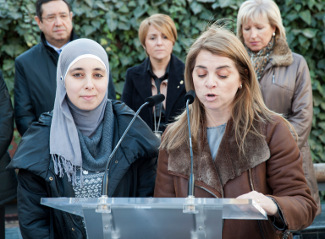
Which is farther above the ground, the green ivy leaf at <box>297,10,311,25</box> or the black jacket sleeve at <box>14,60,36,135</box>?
the green ivy leaf at <box>297,10,311,25</box>

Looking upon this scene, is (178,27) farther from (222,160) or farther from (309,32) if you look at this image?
(222,160)

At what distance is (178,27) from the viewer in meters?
6.41

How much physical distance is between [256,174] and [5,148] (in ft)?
6.52

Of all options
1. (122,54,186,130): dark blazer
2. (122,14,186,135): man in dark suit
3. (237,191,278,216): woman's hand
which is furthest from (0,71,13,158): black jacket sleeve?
(237,191,278,216): woman's hand

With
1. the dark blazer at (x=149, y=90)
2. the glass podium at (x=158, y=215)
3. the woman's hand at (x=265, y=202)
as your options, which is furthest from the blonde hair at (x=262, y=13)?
the glass podium at (x=158, y=215)

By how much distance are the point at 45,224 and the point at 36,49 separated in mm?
2095

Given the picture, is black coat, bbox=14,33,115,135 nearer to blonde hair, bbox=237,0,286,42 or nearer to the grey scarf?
blonde hair, bbox=237,0,286,42

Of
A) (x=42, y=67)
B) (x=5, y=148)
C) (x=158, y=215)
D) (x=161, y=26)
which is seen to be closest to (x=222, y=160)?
(x=158, y=215)

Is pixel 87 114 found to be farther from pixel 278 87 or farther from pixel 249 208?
pixel 278 87

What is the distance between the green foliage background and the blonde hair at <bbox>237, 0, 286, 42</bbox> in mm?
1714

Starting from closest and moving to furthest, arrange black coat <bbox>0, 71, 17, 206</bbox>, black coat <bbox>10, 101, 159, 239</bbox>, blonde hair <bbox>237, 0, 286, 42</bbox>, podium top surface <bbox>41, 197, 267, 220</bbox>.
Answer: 1. podium top surface <bbox>41, 197, 267, 220</bbox>
2. black coat <bbox>10, 101, 159, 239</bbox>
3. black coat <bbox>0, 71, 17, 206</bbox>
4. blonde hair <bbox>237, 0, 286, 42</bbox>

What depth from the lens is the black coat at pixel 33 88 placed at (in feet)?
14.3

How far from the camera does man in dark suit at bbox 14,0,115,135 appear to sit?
14.4 feet

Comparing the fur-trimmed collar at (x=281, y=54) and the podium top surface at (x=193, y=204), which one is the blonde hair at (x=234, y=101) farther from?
the fur-trimmed collar at (x=281, y=54)
